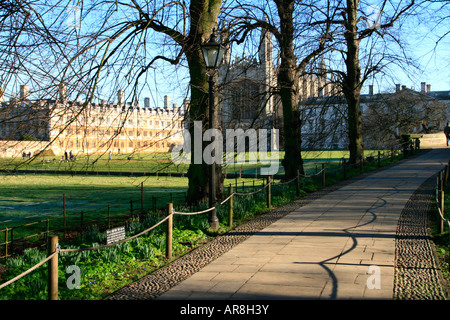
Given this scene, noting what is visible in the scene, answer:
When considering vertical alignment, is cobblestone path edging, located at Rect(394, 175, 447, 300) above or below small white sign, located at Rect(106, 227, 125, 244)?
below

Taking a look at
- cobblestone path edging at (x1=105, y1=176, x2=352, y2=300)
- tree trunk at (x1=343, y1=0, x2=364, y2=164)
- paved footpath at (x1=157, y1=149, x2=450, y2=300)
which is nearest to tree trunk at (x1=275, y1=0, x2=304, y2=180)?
paved footpath at (x1=157, y1=149, x2=450, y2=300)

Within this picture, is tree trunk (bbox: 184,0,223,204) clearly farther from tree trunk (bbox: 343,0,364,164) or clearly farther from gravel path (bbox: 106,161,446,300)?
tree trunk (bbox: 343,0,364,164)

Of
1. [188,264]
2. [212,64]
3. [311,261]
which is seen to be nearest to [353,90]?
[212,64]

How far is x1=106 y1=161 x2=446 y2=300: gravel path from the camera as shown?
548 centimetres

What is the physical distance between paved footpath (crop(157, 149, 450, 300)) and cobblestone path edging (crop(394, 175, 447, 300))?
0.13 meters

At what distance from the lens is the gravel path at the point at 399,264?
548 centimetres

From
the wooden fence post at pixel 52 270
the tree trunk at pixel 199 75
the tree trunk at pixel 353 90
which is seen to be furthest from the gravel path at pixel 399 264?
the tree trunk at pixel 353 90

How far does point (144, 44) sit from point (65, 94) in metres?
2.85

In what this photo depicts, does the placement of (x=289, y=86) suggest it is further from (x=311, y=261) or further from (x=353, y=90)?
(x=311, y=261)

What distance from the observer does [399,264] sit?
21.3 ft

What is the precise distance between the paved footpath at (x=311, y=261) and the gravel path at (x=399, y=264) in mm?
156

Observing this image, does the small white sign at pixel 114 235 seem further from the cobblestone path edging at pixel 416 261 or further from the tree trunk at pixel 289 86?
the tree trunk at pixel 289 86

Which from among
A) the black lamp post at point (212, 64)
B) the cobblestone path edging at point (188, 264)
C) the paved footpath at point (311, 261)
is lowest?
the cobblestone path edging at point (188, 264)

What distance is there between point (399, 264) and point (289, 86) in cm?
1096
